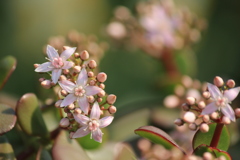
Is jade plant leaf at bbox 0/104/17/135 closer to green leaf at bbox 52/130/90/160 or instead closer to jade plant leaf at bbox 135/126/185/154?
green leaf at bbox 52/130/90/160

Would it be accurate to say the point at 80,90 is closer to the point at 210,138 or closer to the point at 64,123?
the point at 64,123

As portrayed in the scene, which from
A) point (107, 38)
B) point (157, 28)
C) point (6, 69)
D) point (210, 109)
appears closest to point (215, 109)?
point (210, 109)

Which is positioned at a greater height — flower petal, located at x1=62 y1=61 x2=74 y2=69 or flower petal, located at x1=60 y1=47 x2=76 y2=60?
flower petal, located at x1=60 y1=47 x2=76 y2=60

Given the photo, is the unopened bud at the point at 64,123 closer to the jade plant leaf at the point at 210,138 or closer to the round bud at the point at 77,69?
the round bud at the point at 77,69

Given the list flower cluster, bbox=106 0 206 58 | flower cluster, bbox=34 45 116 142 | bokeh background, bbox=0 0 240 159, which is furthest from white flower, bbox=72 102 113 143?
bokeh background, bbox=0 0 240 159

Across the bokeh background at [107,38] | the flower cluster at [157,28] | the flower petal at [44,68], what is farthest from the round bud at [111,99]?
the bokeh background at [107,38]
